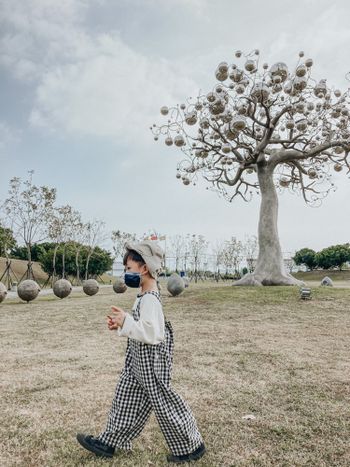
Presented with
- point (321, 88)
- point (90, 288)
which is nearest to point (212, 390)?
point (321, 88)

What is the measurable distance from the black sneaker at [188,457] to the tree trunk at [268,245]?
13562 mm

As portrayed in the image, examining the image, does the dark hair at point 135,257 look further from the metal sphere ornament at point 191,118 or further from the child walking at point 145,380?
the metal sphere ornament at point 191,118

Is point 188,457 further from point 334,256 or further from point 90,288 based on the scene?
point 334,256

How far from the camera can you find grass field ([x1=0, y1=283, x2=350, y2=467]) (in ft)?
9.23

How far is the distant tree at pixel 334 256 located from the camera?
5216cm

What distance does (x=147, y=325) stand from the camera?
8.16ft

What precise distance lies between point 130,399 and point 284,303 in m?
10.1

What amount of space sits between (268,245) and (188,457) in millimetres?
14765

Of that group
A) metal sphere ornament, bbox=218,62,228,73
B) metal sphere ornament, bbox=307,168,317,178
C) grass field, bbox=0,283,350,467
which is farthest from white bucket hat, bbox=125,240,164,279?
metal sphere ornament, bbox=307,168,317,178

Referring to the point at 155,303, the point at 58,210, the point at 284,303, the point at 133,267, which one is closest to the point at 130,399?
the point at 155,303

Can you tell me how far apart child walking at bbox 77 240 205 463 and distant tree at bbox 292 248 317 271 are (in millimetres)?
57316

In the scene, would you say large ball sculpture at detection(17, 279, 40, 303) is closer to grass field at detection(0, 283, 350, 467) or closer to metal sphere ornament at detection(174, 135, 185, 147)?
grass field at detection(0, 283, 350, 467)

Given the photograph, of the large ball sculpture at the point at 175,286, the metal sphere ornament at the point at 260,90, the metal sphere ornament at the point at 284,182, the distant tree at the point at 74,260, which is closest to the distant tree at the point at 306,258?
the distant tree at the point at 74,260

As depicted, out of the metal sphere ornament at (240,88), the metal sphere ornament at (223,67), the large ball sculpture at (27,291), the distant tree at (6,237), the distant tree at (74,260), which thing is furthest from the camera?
the distant tree at (74,260)
